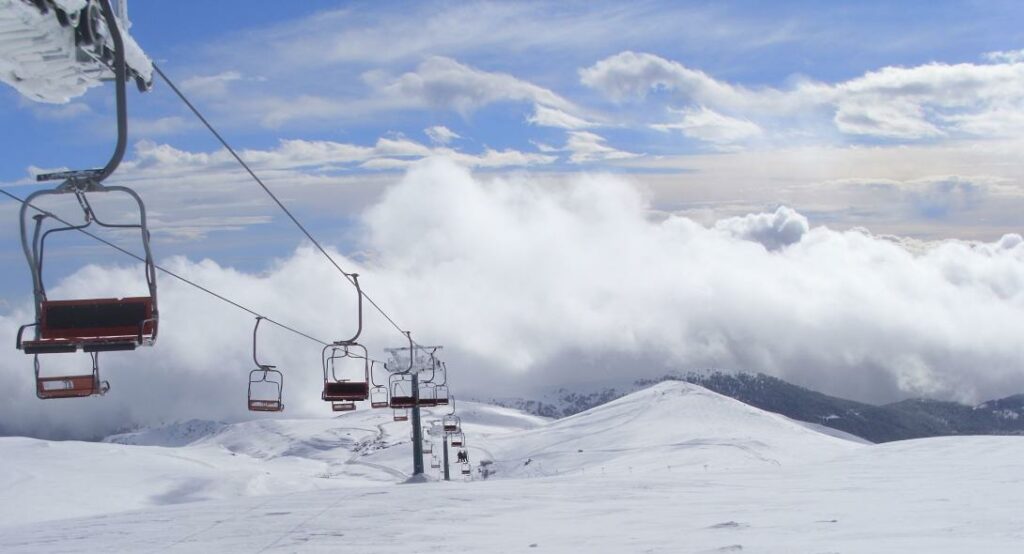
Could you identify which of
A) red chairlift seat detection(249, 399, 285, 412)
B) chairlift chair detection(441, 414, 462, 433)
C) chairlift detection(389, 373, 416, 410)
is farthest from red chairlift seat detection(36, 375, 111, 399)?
chairlift chair detection(441, 414, 462, 433)

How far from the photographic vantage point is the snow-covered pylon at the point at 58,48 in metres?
4.32

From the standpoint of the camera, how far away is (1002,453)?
2395 cm

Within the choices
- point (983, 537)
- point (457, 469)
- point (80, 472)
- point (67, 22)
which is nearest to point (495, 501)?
point (983, 537)

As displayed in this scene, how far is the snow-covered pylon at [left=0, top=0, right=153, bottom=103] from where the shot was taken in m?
4.32

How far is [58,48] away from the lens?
468 cm

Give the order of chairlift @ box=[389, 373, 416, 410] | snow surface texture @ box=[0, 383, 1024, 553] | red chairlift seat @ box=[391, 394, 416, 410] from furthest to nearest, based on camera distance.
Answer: red chairlift seat @ box=[391, 394, 416, 410]
chairlift @ box=[389, 373, 416, 410]
snow surface texture @ box=[0, 383, 1024, 553]

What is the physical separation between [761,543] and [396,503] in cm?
1089

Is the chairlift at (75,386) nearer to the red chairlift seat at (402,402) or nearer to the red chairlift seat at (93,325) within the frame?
the red chairlift seat at (93,325)

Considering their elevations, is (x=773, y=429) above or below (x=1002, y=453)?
below

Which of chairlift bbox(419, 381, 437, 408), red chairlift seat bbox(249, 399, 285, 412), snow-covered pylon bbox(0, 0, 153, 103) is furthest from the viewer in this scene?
chairlift bbox(419, 381, 437, 408)

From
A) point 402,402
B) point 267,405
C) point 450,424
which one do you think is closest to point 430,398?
point 402,402

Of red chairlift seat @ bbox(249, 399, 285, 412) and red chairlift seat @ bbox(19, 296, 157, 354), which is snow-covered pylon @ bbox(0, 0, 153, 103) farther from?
red chairlift seat @ bbox(249, 399, 285, 412)

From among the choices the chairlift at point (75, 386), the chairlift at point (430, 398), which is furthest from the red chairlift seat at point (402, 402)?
the chairlift at point (75, 386)

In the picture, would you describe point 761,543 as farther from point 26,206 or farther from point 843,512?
point 26,206
